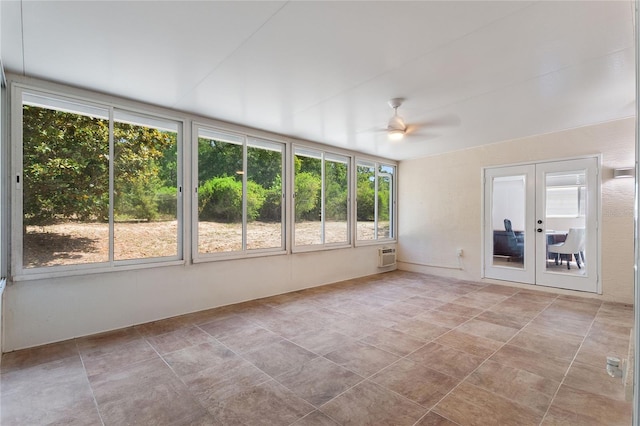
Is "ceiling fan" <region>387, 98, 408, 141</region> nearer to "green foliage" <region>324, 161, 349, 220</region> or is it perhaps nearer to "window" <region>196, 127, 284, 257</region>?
"window" <region>196, 127, 284, 257</region>

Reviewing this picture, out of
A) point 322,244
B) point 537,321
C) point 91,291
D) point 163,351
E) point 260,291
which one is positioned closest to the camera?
point 163,351

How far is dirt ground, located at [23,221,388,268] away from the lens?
3012mm

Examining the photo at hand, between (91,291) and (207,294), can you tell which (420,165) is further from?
(91,291)

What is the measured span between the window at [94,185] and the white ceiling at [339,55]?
14.6 inches

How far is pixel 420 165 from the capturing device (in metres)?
6.71

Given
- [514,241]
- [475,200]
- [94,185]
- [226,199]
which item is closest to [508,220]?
[514,241]

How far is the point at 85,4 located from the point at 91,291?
8.86 ft

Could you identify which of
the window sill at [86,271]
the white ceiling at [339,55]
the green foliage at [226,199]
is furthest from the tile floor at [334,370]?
the white ceiling at [339,55]

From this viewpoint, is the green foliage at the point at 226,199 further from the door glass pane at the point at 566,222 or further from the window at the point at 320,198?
the door glass pane at the point at 566,222

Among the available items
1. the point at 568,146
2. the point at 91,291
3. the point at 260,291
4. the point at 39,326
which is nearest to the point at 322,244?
the point at 260,291

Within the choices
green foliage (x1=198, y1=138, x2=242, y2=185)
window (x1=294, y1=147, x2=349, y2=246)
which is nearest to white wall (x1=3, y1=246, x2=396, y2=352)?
window (x1=294, y1=147, x2=349, y2=246)

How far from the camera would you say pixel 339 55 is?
2.50 m

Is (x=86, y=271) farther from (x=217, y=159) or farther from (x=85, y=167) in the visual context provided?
(x=217, y=159)

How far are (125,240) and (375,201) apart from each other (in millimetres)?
4786
